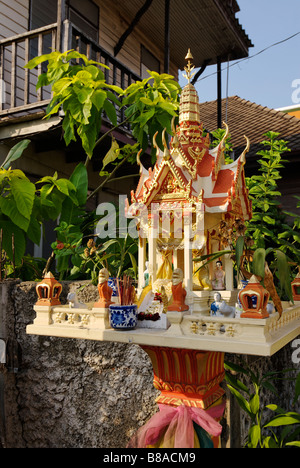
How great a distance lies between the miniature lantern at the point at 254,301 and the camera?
2232 millimetres

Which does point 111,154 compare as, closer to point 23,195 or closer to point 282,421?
point 23,195

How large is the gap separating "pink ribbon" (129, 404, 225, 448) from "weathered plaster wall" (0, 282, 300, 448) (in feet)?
2.67

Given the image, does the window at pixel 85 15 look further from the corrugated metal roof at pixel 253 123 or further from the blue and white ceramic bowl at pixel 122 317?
the blue and white ceramic bowl at pixel 122 317

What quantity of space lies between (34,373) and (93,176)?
4.63 metres

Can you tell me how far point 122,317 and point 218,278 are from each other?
1062 mm

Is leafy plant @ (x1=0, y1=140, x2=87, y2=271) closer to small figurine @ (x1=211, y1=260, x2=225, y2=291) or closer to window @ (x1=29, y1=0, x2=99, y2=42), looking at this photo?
small figurine @ (x1=211, y1=260, x2=225, y2=291)

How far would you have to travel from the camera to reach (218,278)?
3.29 metres

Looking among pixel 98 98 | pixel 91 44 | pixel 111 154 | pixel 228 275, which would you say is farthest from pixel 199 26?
pixel 228 275

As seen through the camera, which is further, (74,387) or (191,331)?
(74,387)

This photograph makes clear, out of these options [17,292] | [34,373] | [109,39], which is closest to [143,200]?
[17,292]

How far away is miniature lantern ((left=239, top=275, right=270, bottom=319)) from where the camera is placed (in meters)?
2.23
